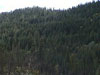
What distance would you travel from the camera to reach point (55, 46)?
106812mm

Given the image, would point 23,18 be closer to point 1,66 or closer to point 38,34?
point 38,34

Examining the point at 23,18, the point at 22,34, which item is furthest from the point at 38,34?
the point at 23,18

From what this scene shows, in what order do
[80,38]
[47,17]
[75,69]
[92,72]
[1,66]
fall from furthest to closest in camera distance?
[47,17], [80,38], [75,69], [92,72], [1,66]

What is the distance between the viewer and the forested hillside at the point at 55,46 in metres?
72.6

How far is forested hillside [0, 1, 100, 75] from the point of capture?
72.6 metres

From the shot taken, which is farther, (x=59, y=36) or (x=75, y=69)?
(x=59, y=36)

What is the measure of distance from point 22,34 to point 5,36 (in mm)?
10855

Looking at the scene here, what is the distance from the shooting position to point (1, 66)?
44375 mm

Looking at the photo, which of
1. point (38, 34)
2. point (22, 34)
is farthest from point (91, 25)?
point (22, 34)

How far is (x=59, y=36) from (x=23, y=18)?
68432 millimetres

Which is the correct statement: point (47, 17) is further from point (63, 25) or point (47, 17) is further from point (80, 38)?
point (80, 38)

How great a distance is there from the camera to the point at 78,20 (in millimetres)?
142875

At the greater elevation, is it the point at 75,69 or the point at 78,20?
the point at 78,20

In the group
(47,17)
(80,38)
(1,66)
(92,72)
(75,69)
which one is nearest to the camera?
(1,66)
